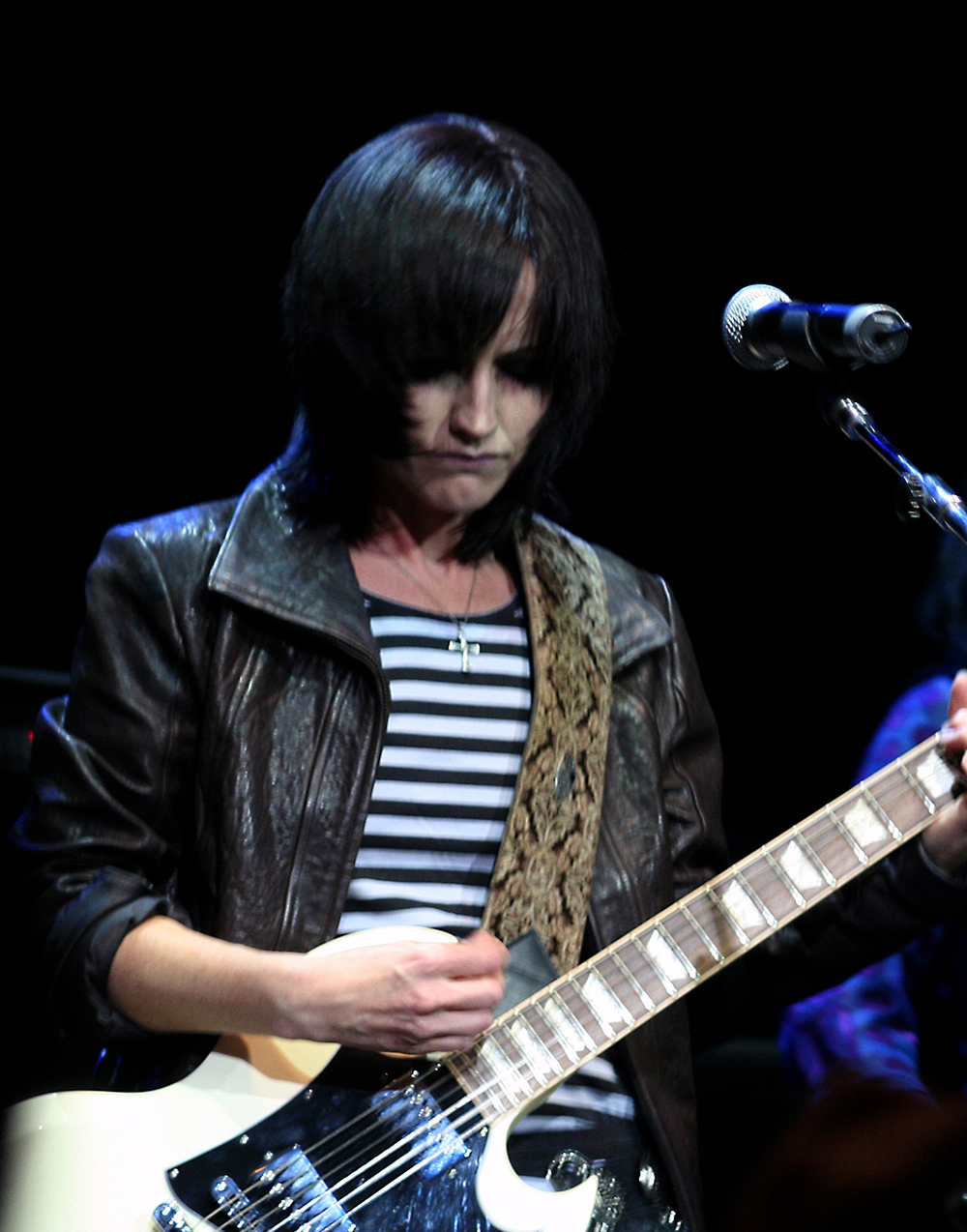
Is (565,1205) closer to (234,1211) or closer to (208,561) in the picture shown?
(234,1211)

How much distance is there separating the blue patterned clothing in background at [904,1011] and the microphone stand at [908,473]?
0.94 meters

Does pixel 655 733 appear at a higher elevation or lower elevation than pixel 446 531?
lower

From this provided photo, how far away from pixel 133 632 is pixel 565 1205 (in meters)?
0.86

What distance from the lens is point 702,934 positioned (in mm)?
1645

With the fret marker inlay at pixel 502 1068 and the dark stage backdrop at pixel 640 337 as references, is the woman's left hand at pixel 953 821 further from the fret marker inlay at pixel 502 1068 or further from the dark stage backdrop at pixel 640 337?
the dark stage backdrop at pixel 640 337

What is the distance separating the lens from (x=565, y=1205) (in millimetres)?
1437

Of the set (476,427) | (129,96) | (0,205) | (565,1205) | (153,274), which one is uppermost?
(129,96)

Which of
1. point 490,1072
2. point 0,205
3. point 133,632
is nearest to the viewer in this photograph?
point 490,1072

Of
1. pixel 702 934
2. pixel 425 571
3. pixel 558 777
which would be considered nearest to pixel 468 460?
pixel 425 571

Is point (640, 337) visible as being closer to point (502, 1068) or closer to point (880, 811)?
point (880, 811)

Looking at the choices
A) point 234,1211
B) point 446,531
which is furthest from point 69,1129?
point 446,531

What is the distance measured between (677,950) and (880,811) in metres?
0.34

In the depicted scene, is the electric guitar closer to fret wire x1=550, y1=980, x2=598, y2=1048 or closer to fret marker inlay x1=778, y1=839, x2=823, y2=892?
fret wire x1=550, y1=980, x2=598, y2=1048

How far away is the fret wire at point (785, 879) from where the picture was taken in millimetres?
1669
